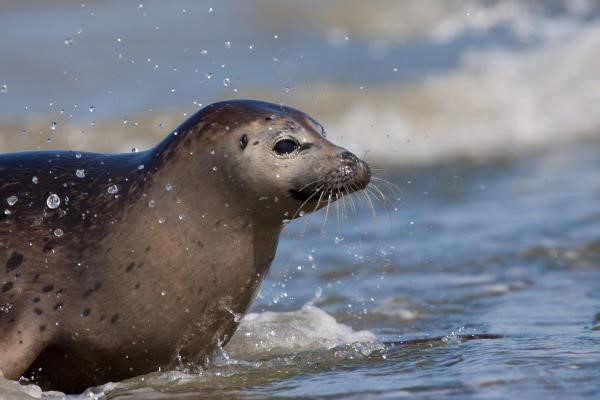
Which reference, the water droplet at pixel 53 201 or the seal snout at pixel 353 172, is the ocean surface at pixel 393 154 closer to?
the seal snout at pixel 353 172

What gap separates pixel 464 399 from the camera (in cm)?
453

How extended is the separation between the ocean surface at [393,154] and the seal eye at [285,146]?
405mm

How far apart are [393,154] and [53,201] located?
27.3 feet

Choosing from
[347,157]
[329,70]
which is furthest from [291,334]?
[329,70]

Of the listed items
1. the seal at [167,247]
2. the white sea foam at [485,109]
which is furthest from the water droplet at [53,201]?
the white sea foam at [485,109]

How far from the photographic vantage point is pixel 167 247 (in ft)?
16.5

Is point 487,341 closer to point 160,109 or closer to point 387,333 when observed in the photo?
point 387,333

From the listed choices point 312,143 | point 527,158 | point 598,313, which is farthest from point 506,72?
point 312,143

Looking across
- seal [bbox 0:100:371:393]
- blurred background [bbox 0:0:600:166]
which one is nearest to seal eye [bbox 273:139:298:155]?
seal [bbox 0:100:371:393]

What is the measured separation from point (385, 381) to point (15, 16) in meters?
17.1

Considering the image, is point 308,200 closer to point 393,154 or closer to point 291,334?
point 291,334

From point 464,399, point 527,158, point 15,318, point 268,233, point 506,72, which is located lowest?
point 464,399

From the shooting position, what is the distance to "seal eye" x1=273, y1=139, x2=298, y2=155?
5.02 metres

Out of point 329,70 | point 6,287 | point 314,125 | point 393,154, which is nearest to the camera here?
point 6,287
